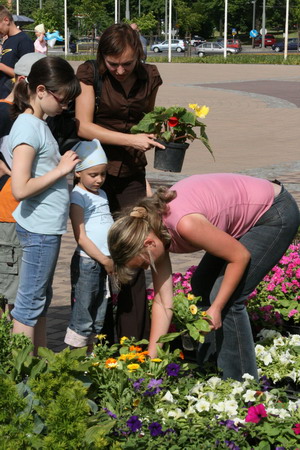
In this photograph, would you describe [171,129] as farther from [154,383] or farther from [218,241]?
[154,383]

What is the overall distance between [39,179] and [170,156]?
2.85ft

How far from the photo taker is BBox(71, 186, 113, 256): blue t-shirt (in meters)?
4.30

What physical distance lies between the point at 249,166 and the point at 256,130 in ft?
15.0

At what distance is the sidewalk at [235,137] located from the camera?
6.90 m

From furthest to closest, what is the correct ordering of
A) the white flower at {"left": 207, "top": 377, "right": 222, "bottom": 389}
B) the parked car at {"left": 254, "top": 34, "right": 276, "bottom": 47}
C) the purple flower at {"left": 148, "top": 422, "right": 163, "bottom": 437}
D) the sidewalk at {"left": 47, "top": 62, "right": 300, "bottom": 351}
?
1. the parked car at {"left": 254, "top": 34, "right": 276, "bottom": 47}
2. the sidewalk at {"left": 47, "top": 62, "right": 300, "bottom": 351}
3. the white flower at {"left": 207, "top": 377, "right": 222, "bottom": 389}
4. the purple flower at {"left": 148, "top": 422, "right": 163, "bottom": 437}

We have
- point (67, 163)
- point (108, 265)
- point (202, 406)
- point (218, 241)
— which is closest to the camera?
point (202, 406)

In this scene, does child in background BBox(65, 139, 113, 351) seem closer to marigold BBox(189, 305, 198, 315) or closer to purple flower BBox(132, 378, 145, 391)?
marigold BBox(189, 305, 198, 315)

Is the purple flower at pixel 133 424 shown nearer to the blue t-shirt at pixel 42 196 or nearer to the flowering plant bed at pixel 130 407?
the flowering plant bed at pixel 130 407

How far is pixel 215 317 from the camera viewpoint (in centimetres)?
363

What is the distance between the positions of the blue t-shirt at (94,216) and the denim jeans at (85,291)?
0.22 ft

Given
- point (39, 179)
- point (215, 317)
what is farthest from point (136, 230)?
point (39, 179)

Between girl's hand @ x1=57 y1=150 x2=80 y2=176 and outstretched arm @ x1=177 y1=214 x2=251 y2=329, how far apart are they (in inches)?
26.9

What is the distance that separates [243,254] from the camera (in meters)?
3.54

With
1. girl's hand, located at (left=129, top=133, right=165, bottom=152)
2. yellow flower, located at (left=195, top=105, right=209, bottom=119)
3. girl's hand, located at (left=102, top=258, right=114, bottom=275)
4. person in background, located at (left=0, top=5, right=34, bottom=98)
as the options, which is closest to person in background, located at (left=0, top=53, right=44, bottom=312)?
girl's hand, located at (left=102, top=258, right=114, bottom=275)
